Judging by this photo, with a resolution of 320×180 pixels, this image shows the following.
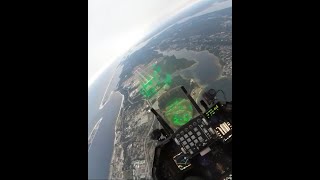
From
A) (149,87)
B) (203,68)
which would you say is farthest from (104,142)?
(203,68)

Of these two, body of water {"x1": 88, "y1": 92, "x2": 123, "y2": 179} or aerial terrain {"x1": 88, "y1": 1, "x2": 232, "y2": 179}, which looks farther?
aerial terrain {"x1": 88, "y1": 1, "x2": 232, "y2": 179}

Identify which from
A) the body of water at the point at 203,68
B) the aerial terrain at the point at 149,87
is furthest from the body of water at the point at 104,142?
the body of water at the point at 203,68

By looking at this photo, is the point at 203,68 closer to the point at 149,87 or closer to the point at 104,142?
the point at 149,87

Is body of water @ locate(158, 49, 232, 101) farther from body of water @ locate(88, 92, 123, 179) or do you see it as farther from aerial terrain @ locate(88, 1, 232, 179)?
body of water @ locate(88, 92, 123, 179)

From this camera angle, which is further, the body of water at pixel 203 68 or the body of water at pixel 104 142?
the body of water at pixel 203 68

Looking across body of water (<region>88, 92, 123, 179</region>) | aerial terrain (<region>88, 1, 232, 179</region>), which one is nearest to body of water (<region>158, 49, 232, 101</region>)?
aerial terrain (<region>88, 1, 232, 179</region>)

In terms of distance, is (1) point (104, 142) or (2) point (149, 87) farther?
(2) point (149, 87)

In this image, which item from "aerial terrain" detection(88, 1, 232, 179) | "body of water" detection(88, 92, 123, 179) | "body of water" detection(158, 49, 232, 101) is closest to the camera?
"body of water" detection(88, 92, 123, 179)

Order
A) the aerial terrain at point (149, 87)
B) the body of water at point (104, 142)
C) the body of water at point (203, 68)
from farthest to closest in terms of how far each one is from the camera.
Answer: the body of water at point (203, 68) → the aerial terrain at point (149, 87) → the body of water at point (104, 142)

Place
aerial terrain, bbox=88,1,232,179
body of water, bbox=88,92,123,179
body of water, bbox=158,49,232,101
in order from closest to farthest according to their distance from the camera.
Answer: body of water, bbox=88,92,123,179
aerial terrain, bbox=88,1,232,179
body of water, bbox=158,49,232,101

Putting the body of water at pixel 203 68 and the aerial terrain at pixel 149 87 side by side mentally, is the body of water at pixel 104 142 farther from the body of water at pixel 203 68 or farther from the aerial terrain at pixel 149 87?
the body of water at pixel 203 68

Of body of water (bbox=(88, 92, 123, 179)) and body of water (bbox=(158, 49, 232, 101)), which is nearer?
body of water (bbox=(88, 92, 123, 179))
